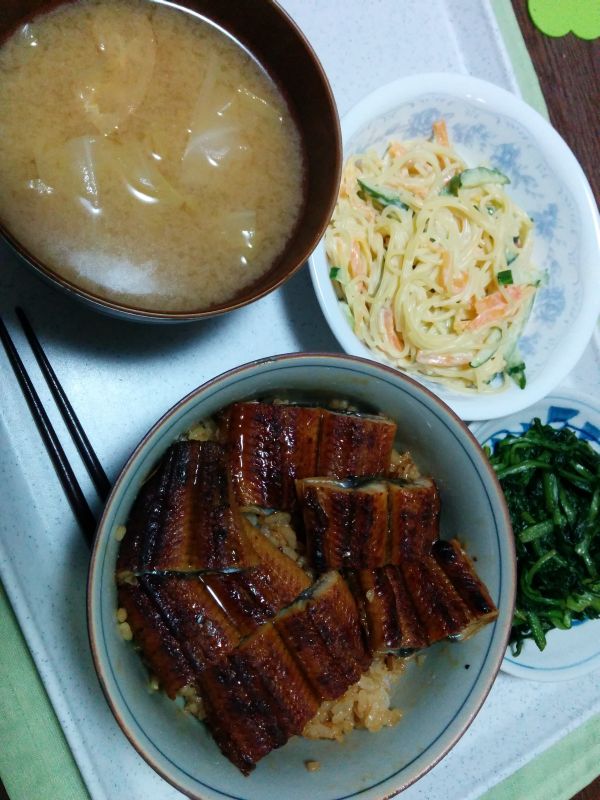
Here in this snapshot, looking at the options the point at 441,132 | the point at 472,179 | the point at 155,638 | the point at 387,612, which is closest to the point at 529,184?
the point at 472,179

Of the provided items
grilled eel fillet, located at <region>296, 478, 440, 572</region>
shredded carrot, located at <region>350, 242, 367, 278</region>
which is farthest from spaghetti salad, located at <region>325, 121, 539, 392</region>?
grilled eel fillet, located at <region>296, 478, 440, 572</region>

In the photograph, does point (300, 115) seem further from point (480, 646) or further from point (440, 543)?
point (480, 646)

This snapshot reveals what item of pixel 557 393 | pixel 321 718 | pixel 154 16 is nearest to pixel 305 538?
pixel 321 718

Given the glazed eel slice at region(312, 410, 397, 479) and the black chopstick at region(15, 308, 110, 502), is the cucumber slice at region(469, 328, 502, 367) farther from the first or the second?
the black chopstick at region(15, 308, 110, 502)

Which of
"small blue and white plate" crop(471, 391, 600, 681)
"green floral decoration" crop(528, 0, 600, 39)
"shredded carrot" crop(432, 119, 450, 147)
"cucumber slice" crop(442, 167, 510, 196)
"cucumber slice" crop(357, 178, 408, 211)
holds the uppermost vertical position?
"green floral decoration" crop(528, 0, 600, 39)

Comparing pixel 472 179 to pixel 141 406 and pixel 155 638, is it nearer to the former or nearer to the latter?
pixel 141 406

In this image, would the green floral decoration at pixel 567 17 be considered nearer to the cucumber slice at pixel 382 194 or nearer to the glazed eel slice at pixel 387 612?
the cucumber slice at pixel 382 194

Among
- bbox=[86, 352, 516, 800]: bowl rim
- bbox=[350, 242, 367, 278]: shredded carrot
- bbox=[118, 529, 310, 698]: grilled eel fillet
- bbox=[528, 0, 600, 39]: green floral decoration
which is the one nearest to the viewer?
bbox=[86, 352, 516, 800]: bowl rim
